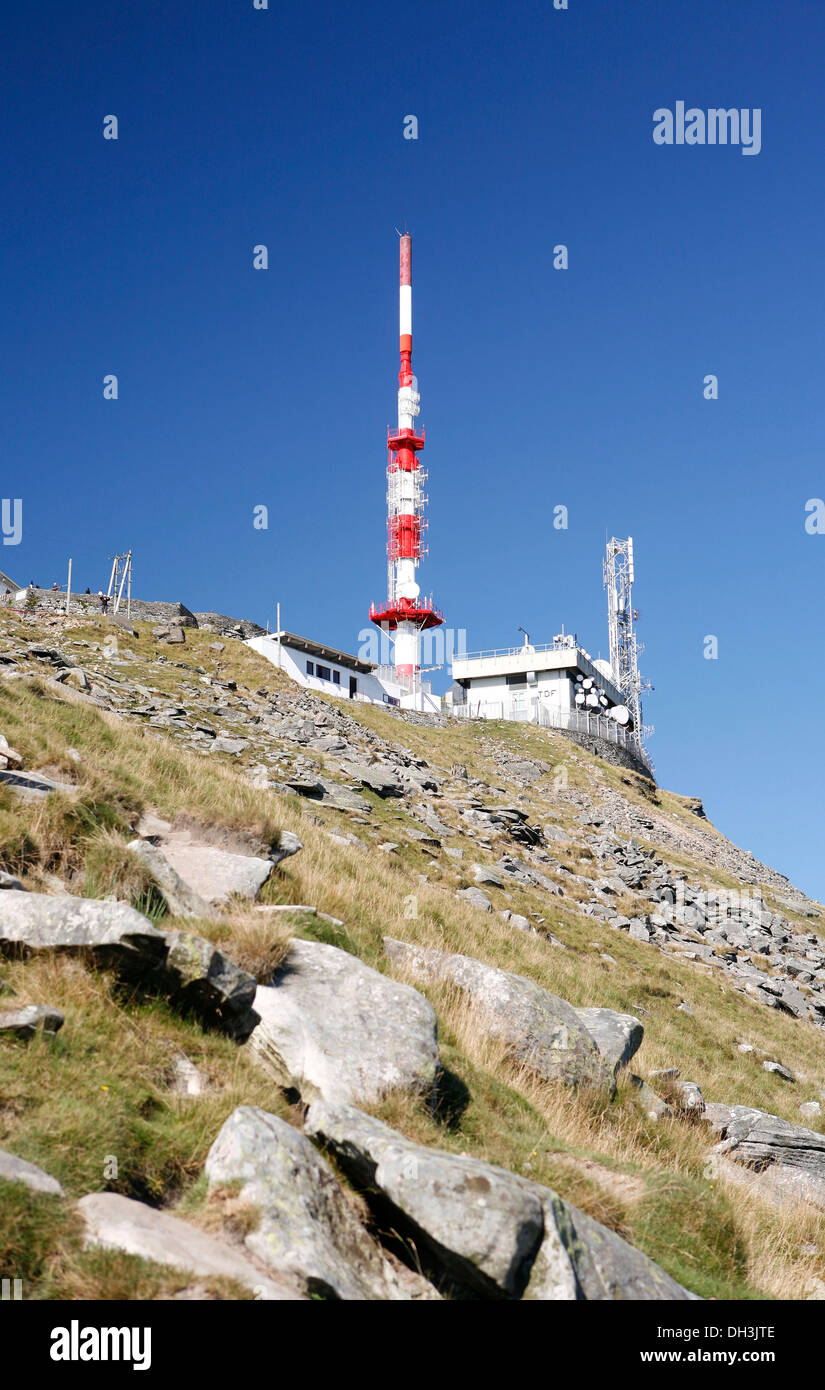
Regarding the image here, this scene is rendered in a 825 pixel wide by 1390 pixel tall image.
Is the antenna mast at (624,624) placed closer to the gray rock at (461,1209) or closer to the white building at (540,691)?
the white building at (540,691)

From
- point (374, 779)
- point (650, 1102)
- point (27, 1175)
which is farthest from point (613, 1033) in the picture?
point (374, 779)

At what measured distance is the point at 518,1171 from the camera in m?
6.85

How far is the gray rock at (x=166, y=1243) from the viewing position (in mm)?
4477

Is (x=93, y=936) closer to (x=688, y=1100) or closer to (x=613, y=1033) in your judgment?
(x=613, y=1033)

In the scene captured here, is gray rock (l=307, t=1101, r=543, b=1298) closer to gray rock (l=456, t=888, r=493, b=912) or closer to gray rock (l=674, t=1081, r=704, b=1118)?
gray rock (l=674, t=1081, r=704, b=1118)

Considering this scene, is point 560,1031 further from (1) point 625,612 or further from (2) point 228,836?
(1) point 625,612

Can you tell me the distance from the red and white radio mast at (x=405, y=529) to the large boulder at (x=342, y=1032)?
199 ft

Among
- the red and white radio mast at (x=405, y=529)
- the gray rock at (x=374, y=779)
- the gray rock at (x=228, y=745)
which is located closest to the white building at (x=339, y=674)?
the red and white radio mast at (x=405, y=529)

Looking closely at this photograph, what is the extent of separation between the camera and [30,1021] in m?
5.98

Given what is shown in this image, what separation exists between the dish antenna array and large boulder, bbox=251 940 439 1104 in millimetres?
80956

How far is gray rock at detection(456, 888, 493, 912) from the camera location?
→ 21141 mm

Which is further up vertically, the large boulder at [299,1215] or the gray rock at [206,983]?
the gray rock at [206,983]

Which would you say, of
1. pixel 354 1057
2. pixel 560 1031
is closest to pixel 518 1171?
pixel 354 1057
